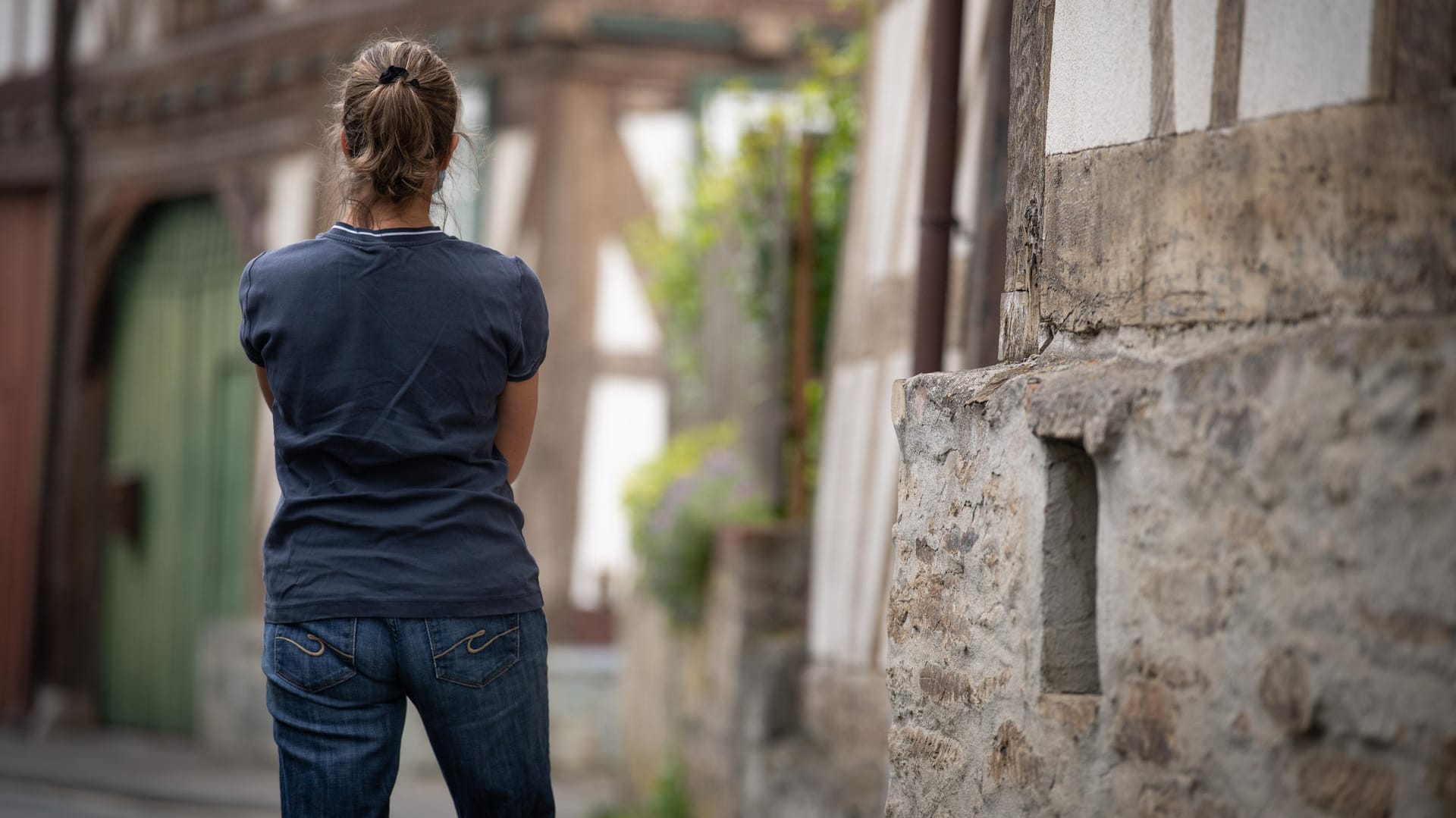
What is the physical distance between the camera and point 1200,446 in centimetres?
199

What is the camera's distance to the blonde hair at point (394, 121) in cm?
224

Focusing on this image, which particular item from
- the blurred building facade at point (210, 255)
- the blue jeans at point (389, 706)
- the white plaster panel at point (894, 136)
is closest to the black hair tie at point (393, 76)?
the blue jeans at point (389, 706)

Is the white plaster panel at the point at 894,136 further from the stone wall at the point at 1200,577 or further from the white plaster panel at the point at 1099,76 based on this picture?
the stone wall at the point at 1200,577

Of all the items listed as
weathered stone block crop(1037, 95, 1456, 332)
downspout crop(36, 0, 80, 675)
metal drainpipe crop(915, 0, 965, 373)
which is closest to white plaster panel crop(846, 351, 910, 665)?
metal drainpipe crop(915, 0, 965, 373)

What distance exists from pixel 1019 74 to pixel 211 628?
811 centimetres

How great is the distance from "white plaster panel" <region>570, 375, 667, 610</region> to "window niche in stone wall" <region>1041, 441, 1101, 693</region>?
604 cm

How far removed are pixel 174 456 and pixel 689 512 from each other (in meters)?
5.45

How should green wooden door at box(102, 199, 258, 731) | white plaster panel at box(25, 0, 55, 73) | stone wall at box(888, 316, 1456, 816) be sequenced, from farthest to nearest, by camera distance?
white plaster panel at box(25, 0, 55, 73) → green wooden door at box(102, 199, 258, 731) → stone wall at box(888, 316, 1456, 816)

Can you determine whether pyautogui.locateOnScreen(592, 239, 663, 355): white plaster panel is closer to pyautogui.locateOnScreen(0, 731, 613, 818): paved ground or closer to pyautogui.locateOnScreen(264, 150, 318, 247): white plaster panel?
pyautogui.locateOnScreen(264, 150, 318, 247): white plaster panel

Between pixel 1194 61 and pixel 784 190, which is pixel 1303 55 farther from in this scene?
pixel 784 190

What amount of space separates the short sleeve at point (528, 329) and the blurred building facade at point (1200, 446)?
0.61m

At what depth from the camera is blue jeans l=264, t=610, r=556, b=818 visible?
7.20 feet

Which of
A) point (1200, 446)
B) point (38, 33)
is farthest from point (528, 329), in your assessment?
point (38, 33)

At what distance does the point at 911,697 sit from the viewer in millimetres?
2609
